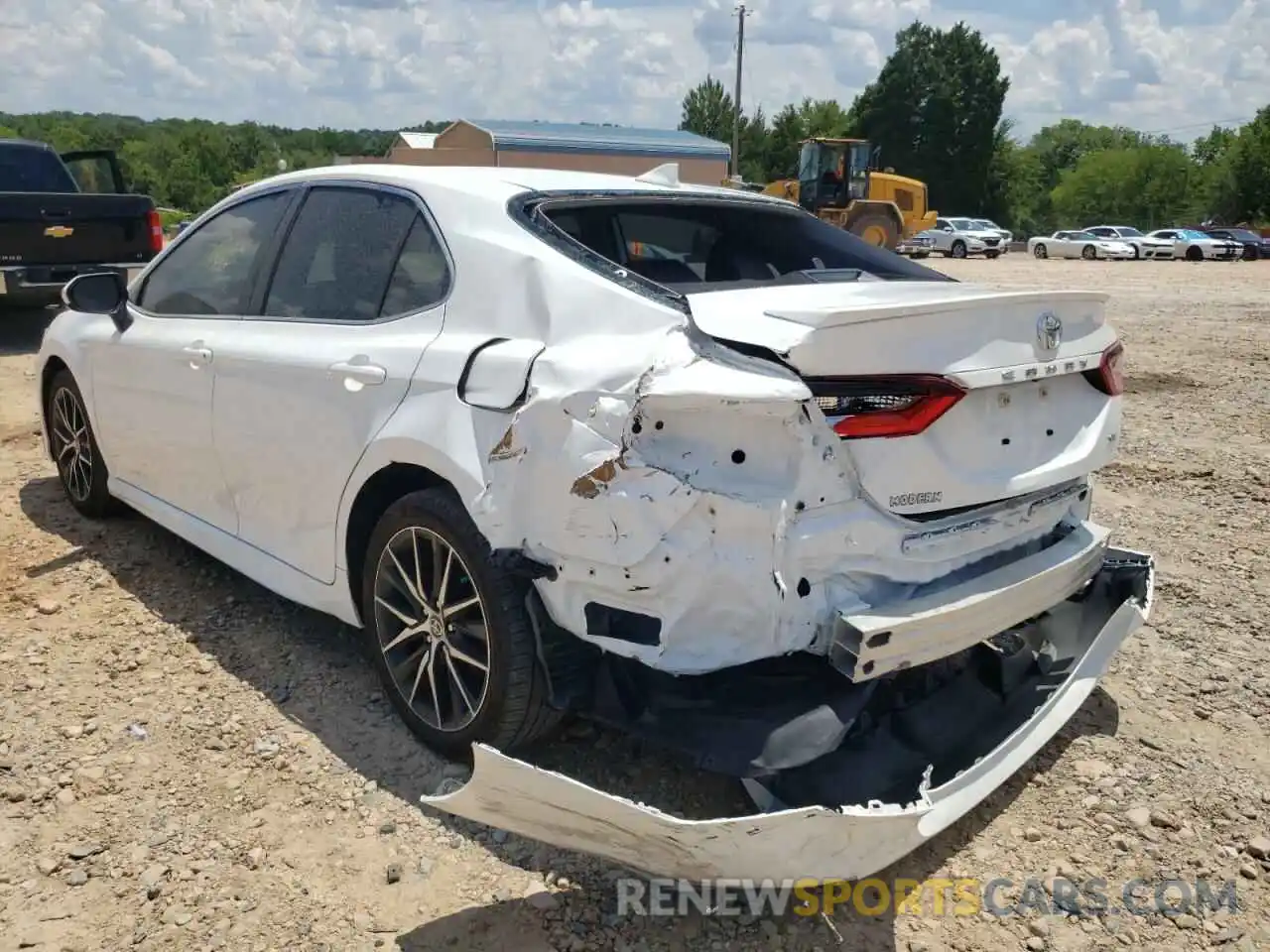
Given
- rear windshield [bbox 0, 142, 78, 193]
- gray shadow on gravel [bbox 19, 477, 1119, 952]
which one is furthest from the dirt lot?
rear windshield [bbox 0, 142, 78, 193]

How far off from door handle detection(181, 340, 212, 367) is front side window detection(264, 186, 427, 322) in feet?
1.03

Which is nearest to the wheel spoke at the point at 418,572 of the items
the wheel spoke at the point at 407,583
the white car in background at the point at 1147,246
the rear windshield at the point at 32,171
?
the wheel spoke at the point at 407,583

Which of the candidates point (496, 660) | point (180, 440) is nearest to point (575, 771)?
point (496, 660)

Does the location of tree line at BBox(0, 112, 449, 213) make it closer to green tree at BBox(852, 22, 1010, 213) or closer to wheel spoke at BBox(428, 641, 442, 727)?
green tree at BBox(852, 22, 1010, 213)

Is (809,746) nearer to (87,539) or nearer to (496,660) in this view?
(496,660)

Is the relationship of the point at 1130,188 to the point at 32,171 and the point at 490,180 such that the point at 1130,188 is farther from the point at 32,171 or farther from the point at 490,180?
the point at 490,180

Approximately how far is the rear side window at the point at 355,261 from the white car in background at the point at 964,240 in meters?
35.9

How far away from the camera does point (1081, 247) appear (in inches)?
1483

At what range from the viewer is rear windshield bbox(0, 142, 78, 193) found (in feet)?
35.5

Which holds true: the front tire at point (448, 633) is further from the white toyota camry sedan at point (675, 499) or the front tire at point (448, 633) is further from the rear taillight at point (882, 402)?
the rear taillight at point (882, 402)

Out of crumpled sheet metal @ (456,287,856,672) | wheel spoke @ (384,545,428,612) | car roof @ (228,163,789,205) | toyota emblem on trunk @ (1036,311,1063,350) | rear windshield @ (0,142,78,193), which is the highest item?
rear windshield @ (0,142,78,193)

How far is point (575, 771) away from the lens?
3098 mm

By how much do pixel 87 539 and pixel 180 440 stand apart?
1319 mm

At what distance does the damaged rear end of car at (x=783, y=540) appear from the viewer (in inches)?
92.2
